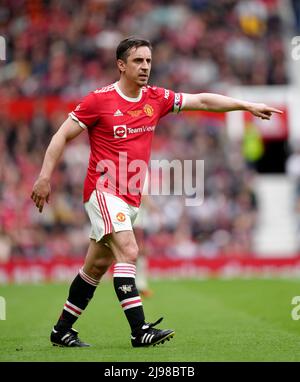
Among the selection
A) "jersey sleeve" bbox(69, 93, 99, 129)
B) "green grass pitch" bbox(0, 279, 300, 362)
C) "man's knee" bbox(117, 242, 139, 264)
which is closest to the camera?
"green grass pitch" bbox(0, 279, 300, 362)

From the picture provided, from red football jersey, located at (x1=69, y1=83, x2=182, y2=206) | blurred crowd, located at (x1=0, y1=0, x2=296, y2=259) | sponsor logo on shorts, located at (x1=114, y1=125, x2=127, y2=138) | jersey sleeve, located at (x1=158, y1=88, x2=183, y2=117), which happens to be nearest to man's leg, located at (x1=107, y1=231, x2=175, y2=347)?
red football jersey, located at (x1=69, y1=83, x2=182, y2=206)

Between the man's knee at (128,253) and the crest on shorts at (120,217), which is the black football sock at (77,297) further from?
the crest on shorts at (120,217)

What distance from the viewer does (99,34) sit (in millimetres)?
28109

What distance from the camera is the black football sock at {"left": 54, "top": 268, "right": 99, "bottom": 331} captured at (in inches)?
347

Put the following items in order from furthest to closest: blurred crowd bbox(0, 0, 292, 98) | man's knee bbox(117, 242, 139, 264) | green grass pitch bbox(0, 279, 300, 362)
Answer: blurred crowd bbox(0, 0, 292, 98) < man's knee bbox(117, 242, 139, 264) < green grass pitch bbox(0, 279, 300, 362)

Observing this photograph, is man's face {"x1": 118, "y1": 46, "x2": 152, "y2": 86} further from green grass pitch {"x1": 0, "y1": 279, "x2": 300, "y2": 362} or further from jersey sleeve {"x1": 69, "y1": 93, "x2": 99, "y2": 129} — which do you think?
green grass pitch {"x1": 0, "y1": 279, "x2": 300, "y2": 362}

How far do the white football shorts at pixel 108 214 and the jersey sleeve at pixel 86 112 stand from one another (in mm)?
648

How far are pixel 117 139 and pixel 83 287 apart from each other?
1437 millimetres

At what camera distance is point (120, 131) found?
862 centimetres

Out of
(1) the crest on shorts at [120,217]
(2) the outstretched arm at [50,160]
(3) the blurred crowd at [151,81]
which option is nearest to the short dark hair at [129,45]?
(2) the outstretched arm at [50,160]

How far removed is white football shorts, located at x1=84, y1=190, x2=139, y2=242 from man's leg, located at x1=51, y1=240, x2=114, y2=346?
0.19 m

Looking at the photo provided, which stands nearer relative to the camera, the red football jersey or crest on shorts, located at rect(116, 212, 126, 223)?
crest on shorts, located at rect(116, 212, 126, 223)
